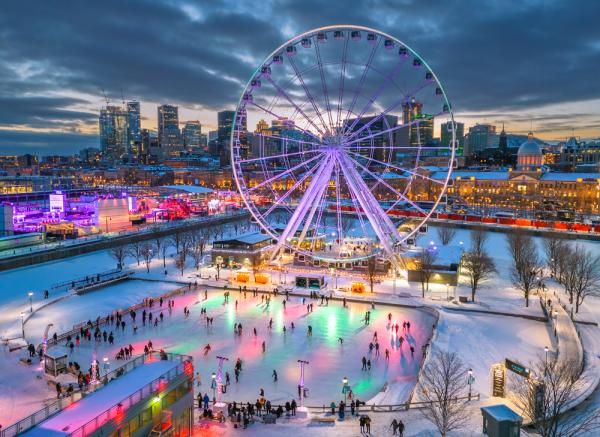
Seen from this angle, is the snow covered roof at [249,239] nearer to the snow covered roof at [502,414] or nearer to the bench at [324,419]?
the bench at [324,419]

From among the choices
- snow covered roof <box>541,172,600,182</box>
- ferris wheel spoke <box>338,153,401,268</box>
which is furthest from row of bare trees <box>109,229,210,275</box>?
snow covered roof <box>541,172,600,182</box>

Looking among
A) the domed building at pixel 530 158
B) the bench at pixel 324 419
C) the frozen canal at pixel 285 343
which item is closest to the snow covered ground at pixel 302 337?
the frozen canal at pixel 285 343

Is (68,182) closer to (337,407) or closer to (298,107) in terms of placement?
(298,107)

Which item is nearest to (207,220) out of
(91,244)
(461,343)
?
(91,244)

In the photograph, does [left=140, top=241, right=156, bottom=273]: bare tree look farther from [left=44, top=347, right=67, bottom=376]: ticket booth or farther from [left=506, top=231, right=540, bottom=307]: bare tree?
[left=506, top=231, right=540, bottom=307]: bare tree

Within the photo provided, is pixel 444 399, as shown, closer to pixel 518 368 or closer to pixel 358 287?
pixel 518 368

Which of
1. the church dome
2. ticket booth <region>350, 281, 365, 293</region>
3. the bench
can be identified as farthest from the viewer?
the church dome
